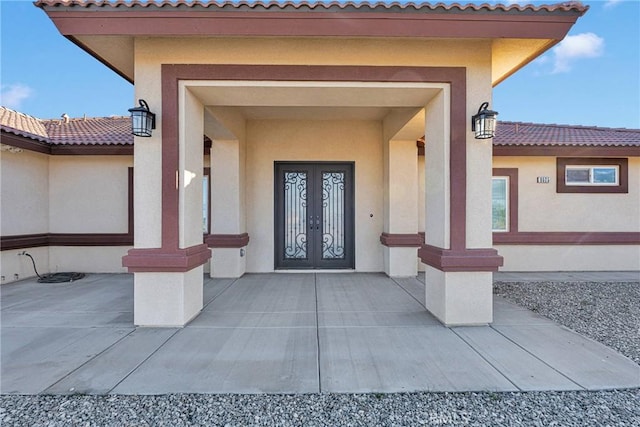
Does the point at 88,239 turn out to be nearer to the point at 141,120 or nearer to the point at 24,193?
the point at 24,193

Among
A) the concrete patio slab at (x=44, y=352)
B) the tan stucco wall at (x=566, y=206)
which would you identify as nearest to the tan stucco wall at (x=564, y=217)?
the tan stucco wall at (x=566, y=206)

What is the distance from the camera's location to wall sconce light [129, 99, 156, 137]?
4391 mm

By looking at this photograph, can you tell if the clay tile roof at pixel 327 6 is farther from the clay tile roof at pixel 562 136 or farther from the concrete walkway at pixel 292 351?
the clay tile roof at pixel 562 136

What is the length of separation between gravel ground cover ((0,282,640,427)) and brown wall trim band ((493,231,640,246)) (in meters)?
Result: 6.03

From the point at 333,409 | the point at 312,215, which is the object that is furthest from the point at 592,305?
the point at 312,215

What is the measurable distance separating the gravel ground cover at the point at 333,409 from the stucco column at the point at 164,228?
1.71 meters

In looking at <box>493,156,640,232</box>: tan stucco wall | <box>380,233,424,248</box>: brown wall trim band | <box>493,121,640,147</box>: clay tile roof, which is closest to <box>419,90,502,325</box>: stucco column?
<box>380,233,424,248</box>: brown wall trim band

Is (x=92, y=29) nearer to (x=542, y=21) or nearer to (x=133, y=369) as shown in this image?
(x=133, y=369)

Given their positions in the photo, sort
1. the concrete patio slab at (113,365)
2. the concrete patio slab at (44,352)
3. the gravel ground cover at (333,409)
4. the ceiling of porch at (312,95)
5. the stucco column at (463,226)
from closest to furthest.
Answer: the gravel ground cover at (333,409) < the concrete patio slab at (113,365) < the concrete patio slab at (44,352) < the stucco column at (463,226) < the ceiling of porch at (312,95)

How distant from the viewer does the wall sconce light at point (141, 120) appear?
4.39 metres

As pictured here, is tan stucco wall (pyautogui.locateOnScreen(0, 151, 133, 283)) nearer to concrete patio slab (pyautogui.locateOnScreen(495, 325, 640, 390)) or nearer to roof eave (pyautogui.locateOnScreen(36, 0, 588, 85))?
roof eave (pyautogui.locateOnScreen(36, 0, 588, 85))

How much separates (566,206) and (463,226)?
5854 millimetres

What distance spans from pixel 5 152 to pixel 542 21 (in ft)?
32.1

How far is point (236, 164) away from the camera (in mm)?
7727
